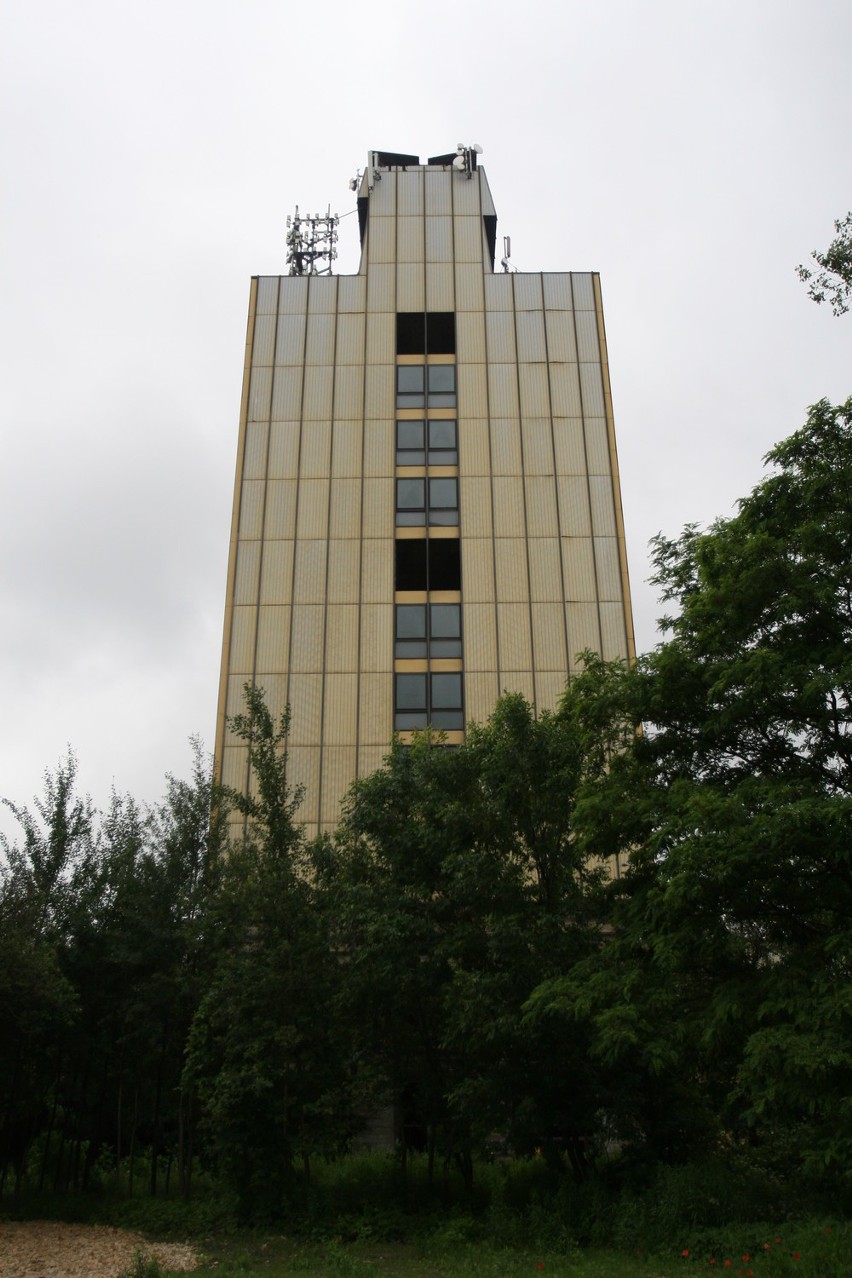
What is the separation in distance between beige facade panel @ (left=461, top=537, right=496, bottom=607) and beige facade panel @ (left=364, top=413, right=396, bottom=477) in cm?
424

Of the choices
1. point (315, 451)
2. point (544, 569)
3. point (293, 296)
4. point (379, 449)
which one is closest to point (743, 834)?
point (544, 569)

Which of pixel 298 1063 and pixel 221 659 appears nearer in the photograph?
pixel 298 1063

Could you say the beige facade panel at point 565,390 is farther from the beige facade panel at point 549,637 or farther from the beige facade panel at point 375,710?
the beige facade panel at point 375,710

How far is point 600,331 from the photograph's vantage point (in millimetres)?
40031

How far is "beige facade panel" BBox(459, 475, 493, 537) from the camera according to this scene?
3662 cm

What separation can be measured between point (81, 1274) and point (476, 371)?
3202 cm

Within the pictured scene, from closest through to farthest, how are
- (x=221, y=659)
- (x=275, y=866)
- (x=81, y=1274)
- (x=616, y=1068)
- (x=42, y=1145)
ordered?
(x=81, y=1274)
(x=616, y=1068)
(x=275, y=866)
(x=42, y=1145)
(x=221, y=659)

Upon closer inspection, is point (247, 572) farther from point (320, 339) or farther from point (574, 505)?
point (574, 505)

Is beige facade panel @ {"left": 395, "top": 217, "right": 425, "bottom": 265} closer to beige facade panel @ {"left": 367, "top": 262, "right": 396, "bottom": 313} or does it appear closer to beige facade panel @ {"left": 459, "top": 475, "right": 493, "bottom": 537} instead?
beige facade panel @ {"left": 367, "top": 262, "right": 396, "bottom": 313}

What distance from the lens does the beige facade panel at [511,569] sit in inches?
1393

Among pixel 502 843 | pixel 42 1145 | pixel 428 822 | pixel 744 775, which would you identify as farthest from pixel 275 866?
pixel 42 1145

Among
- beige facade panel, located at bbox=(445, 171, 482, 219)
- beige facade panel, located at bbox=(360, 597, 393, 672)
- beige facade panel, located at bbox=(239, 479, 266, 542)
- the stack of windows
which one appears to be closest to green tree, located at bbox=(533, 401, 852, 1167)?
the stack of windows

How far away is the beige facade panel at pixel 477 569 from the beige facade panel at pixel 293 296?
484 inches

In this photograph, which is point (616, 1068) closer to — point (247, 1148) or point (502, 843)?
point (502, 843)
